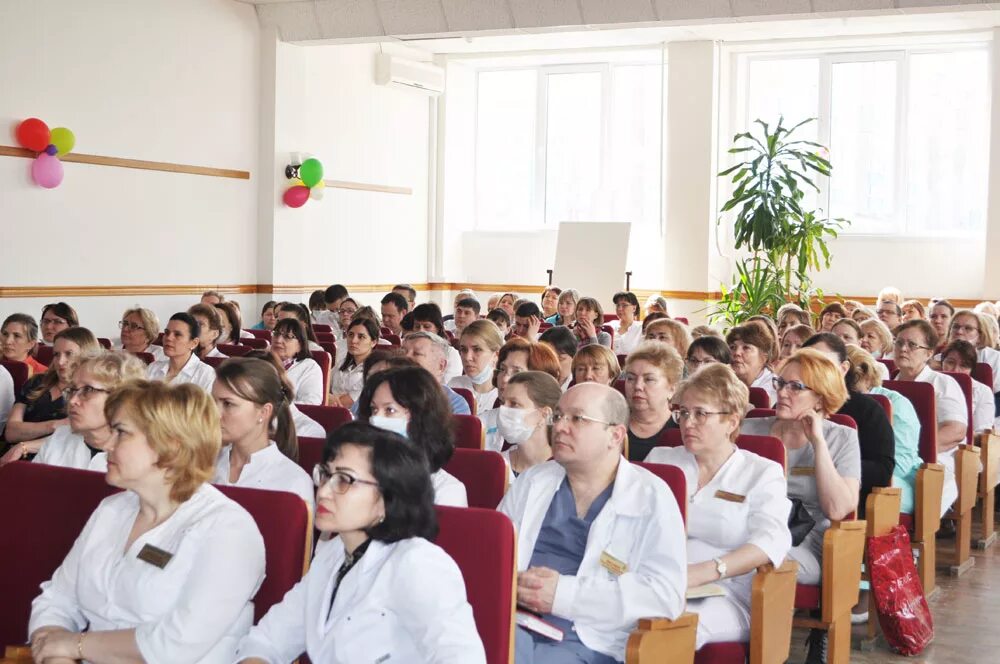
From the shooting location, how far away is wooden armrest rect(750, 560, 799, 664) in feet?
11.4

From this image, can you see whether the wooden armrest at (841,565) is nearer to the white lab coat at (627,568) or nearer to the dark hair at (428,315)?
the white lab coat at (627,568)

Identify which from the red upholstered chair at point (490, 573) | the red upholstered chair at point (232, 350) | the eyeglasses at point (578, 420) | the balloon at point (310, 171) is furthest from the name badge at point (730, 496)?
the balloon at point (310, 171)

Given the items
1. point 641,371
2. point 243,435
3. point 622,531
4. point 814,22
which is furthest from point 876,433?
point 814,22

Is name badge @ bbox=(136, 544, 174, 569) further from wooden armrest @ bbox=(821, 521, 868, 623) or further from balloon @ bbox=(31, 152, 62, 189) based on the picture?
balloon @ bbox=(31, 152, 62, 189)

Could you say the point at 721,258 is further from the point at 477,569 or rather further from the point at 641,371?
the point at 477,569

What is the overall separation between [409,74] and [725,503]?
11518mm

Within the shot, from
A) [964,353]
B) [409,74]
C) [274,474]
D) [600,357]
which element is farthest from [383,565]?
[409,74]

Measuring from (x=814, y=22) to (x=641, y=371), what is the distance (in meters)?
9.43

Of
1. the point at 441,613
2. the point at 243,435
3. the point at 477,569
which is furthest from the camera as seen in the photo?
the point at 243,435

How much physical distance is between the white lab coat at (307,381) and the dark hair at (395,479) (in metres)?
4.08

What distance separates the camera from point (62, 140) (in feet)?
33.6

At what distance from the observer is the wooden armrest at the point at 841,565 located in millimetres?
3984

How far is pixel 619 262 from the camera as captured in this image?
14297 millimetres

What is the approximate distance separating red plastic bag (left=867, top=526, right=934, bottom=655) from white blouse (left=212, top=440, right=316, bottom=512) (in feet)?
7.50
